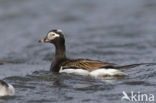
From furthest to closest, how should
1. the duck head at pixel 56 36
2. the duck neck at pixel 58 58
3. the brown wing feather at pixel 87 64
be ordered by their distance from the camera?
1. the duck head at pixel 56 36
2. the duck neck at pixel 58 58
3. the brown wing feather at pixel 87 64

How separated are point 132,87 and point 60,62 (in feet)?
8.82

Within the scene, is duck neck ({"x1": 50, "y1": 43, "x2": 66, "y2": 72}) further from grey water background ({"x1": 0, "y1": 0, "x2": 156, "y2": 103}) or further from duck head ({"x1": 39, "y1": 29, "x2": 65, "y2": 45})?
grey water background ({"x1": 0, "y1": 0, "x2": 156, "y2": 103})

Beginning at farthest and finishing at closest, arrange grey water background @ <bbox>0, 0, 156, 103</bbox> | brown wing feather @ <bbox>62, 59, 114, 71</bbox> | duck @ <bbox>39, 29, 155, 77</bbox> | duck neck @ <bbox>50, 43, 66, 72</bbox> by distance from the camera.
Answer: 1. duck neck @ <bbox>50, 43, 66, 72</bbox>
2. brown wing feather @ <bbox>62, 59, 114, 71</bbox>
3. duck @ <bbox>39, 29, 155, 77</bbox>
4. grey water background @ <bbox>0, 0, 156, 103</bbox>

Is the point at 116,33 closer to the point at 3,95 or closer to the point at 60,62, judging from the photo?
the point at 60,62

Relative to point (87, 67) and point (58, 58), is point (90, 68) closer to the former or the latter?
point (87, 67)

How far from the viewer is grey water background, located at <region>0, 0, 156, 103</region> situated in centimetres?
1118

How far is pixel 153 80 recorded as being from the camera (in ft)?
39.7

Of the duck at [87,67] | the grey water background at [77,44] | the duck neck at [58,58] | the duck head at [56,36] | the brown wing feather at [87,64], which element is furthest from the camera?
the duck head at [56,36]

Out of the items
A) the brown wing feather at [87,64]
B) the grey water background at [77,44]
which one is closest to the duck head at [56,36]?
the grey water background at [77,44]

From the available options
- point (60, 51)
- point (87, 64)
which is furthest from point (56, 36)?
point (87, 64)

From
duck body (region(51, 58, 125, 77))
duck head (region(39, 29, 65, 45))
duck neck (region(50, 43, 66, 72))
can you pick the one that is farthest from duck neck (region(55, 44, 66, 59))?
duck body (region(51, 58, 125, 77))

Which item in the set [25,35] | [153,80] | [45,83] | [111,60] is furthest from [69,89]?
[25,35]

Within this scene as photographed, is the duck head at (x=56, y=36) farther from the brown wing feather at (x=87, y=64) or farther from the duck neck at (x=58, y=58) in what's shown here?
the brown wing feather at (x=87, y=64)

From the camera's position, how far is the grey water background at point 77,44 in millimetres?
11180
